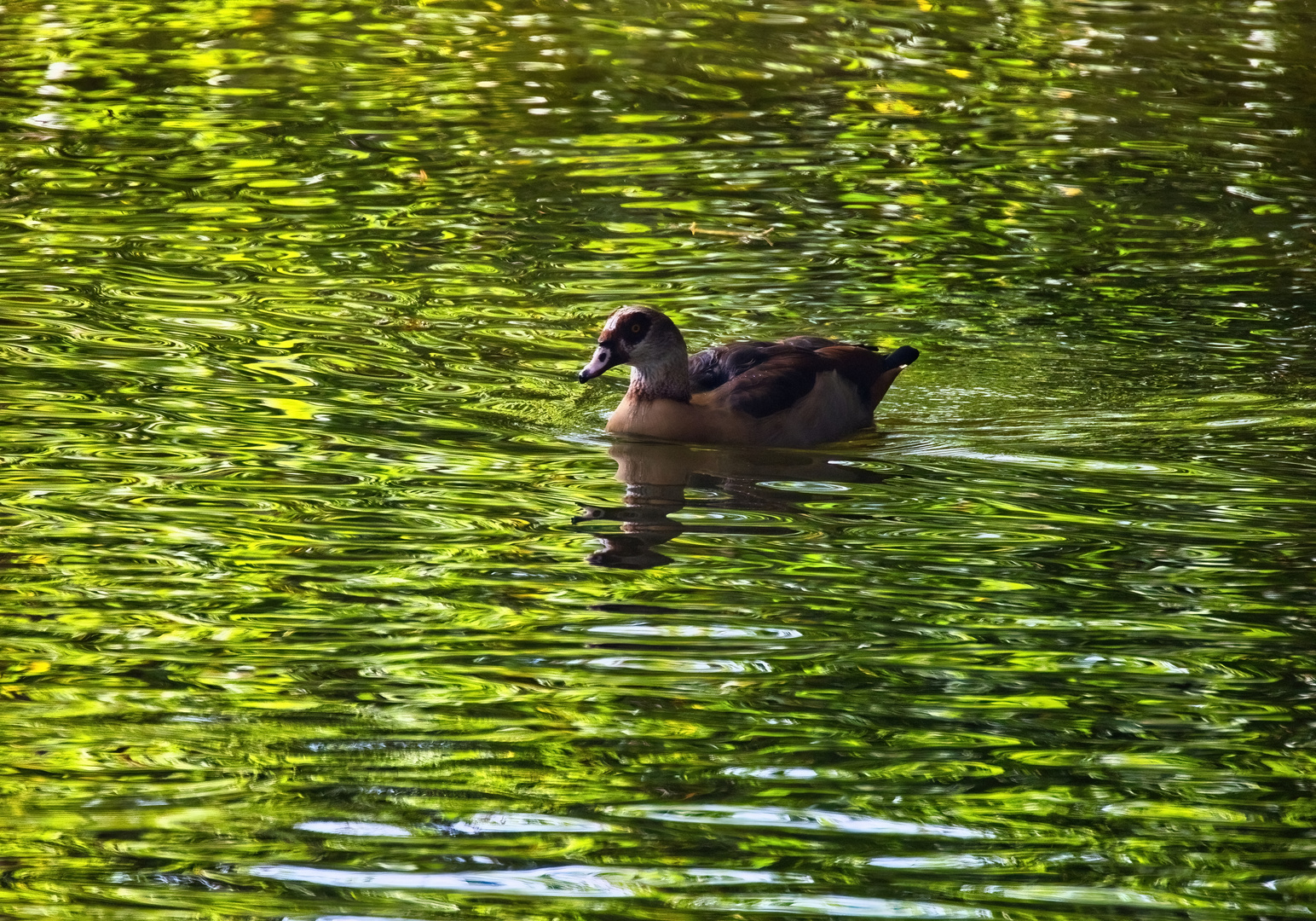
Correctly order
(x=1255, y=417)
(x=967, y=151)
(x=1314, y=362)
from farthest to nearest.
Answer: (x=967, y=151) → (x=1314, y=362) → (x=1255, y=417)

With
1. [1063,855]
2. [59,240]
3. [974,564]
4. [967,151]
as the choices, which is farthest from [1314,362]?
[59,240]

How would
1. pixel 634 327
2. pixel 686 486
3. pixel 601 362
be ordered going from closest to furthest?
pixel 686 486 < pixel 601 362 < pixel 634 327

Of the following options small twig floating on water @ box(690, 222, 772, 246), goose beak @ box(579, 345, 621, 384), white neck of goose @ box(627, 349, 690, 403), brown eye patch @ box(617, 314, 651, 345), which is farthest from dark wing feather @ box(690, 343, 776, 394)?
small twig floating on water @ box(690, 222, 772, 246)

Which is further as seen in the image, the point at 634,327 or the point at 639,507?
the point at 634,327

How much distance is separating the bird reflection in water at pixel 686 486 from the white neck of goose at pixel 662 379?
0.97 ft

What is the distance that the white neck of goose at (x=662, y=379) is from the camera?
33.8 ft

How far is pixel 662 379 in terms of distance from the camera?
1032 cm

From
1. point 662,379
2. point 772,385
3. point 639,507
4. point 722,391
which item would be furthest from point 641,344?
point 639,507

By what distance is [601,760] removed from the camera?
6.02 meters

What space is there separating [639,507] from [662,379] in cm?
153

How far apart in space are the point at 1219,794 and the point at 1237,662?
1.19 metres

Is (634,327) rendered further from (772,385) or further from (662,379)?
(772,385)

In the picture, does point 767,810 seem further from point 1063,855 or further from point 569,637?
point 569,637

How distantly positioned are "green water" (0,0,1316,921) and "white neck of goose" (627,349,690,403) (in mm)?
350
